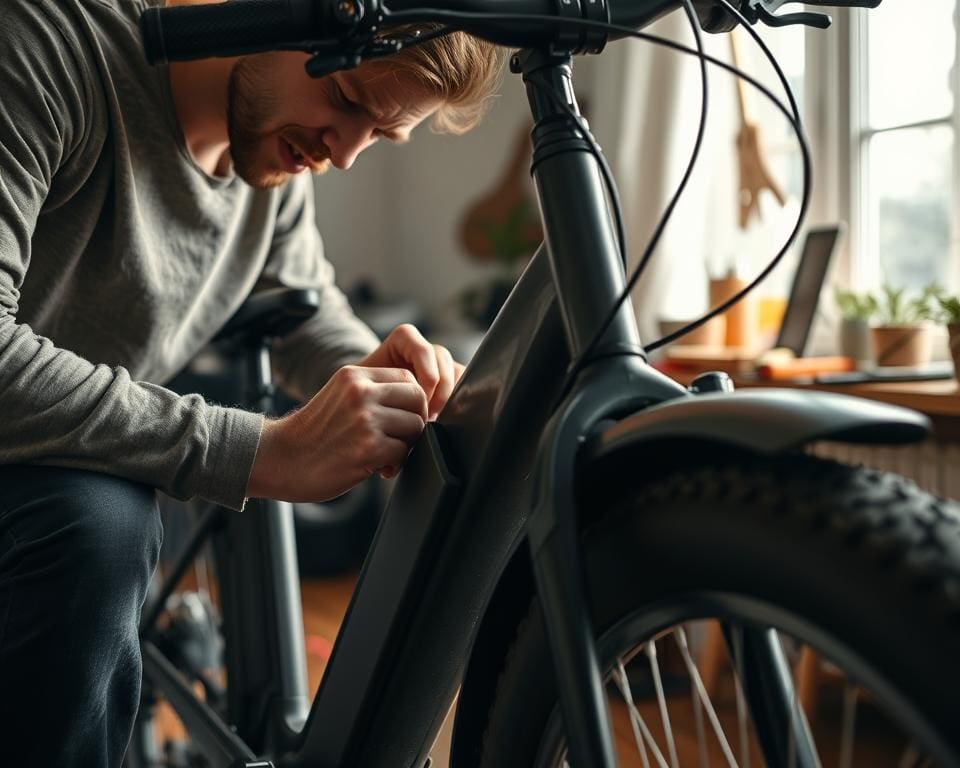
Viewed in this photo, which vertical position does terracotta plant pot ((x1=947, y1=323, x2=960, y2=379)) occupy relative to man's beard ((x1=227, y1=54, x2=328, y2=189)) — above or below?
below

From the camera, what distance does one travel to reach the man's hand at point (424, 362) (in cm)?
93

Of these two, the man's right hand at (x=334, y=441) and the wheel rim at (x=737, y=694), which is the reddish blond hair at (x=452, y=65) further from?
the wheel rim at (x=737, y=694)

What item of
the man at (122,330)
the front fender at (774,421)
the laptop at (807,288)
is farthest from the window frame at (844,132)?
the front fender at (774,421)

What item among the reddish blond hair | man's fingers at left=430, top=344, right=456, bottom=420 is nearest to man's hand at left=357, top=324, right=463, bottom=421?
man's fingers at left=430, top=344, right=456, bottom=420

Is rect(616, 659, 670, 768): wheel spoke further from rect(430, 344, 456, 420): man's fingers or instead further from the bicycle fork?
rect(430, 344, 456, 420): man's fingers

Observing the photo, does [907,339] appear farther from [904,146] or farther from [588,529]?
[588,529]

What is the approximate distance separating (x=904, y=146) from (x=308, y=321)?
55.1 inches

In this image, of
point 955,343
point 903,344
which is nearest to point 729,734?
point 955,343

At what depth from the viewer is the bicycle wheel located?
0.43 meters

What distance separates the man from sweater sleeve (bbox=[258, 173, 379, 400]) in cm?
17

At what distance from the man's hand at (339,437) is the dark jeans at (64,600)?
0.37 ft

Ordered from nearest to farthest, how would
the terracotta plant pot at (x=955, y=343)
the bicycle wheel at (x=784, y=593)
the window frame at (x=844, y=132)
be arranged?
the bicycle wheel at (x=784, y=593) → the terracotta plant pot at (x=955, y=343) → the window frame at (x=844, y=132)

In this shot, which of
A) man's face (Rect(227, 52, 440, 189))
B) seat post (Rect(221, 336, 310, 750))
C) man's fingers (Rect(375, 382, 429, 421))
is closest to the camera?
man's fingers (Rect(375, 382, 429, 421))

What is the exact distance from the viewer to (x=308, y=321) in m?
1.32
